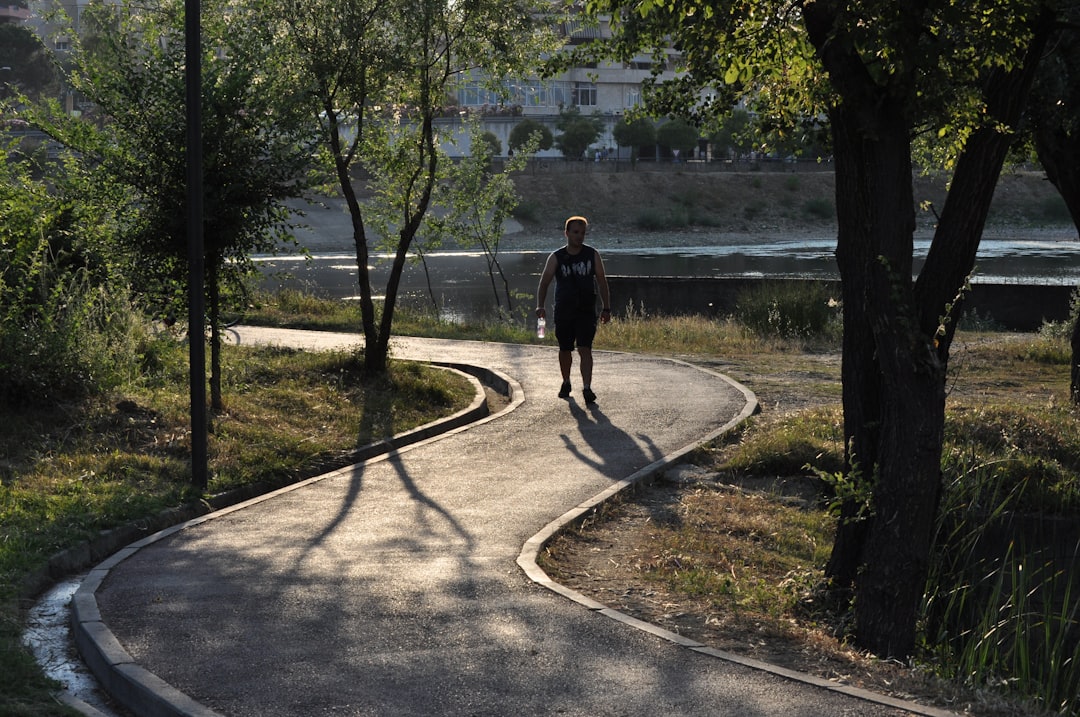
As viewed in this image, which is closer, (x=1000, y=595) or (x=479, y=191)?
(x=1000, y=595)

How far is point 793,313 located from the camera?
25.0m

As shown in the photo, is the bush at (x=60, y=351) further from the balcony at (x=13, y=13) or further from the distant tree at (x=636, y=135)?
the balcony at (x=13, y=13)

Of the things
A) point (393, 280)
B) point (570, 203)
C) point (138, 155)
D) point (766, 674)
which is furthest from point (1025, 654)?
point (570, 203)

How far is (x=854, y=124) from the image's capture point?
273 inches

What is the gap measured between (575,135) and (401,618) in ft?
292

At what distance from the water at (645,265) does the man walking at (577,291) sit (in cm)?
2022

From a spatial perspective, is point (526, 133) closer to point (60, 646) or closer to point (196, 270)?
point (196, 270)

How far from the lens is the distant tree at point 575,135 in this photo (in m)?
93.6

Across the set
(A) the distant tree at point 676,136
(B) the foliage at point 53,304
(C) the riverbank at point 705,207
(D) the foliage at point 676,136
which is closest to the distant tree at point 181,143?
(B) the foliage at point 53,304

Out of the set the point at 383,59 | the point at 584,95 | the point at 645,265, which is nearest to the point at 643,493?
the point at 383,59

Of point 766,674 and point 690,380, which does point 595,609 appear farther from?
point 690,380

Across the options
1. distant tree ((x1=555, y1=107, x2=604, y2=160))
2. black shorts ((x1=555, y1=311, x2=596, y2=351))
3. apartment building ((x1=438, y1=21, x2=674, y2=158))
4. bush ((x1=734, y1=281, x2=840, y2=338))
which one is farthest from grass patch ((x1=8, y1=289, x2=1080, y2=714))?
apartment building ((x1=438, y1=21, x2=674, y2=158))

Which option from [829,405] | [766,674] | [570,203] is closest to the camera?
[766,674]

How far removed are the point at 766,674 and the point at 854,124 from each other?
3.02 m
